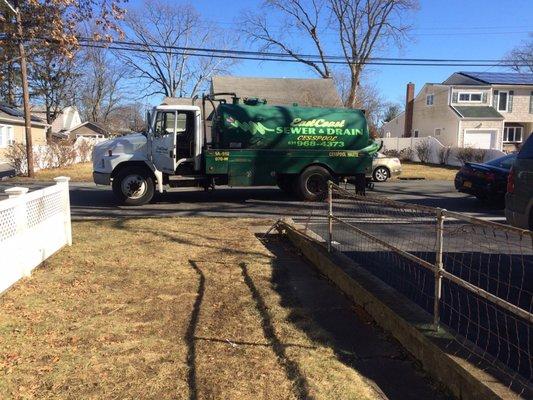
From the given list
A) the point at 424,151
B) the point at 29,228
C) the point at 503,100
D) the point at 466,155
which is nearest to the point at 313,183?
the point at 29,228

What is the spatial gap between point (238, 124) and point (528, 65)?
53813mm

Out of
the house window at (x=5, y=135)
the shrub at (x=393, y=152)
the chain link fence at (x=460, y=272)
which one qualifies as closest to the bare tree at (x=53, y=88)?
the house window at (x=5, y=135)

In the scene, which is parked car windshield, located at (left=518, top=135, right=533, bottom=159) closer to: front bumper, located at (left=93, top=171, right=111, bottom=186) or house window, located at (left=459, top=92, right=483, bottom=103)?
front bumper, located at (left=93, top=171, right=111, bottom=186)

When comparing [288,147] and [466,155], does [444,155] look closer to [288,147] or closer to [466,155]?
[466,155]

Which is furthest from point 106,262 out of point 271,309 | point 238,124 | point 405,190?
point 405,190

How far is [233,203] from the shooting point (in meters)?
13.8

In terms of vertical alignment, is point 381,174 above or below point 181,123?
below

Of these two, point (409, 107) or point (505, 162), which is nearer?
point (505, 162)

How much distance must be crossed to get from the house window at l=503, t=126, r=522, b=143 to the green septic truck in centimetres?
3402

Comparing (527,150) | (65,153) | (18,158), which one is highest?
(527,150)

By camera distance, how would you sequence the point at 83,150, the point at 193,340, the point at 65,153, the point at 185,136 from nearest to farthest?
1. the point at 193,340
2. the point at 185,136
3. the point at 65,153
4. the point at 83,150

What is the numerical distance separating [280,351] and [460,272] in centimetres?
311

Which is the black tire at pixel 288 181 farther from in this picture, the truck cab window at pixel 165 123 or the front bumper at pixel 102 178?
the front bumper at pixel 102 178

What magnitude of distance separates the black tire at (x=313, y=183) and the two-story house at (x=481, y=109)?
1118 inches
